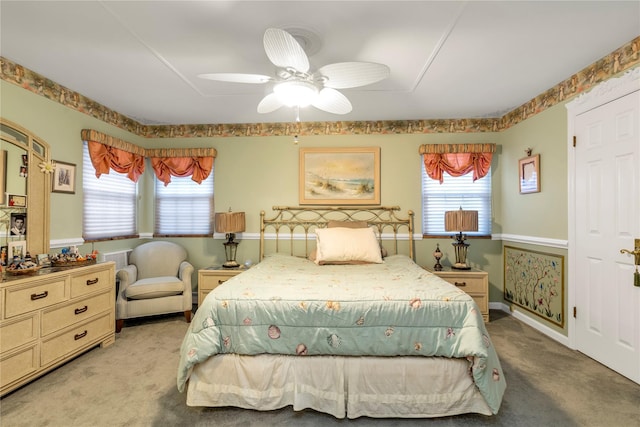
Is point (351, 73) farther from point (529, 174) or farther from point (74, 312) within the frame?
point (74, 312)

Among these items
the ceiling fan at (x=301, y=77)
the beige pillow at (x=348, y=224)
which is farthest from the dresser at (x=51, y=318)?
the beige pillow at (x=348, y=224)

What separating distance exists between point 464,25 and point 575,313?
281 centimetres

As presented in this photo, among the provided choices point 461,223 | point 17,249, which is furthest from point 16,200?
point 461,223

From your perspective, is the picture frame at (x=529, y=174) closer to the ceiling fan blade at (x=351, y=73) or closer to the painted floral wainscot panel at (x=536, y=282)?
the painted floral wainscot panel at (x=536, y=282)

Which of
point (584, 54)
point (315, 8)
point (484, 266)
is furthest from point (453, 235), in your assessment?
point (315, 8)

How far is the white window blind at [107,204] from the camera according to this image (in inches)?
138

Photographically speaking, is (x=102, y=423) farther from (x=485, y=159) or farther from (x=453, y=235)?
(x=485, y=159)

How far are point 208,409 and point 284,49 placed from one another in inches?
91.6

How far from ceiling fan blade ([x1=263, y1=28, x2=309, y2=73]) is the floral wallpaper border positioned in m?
2.39

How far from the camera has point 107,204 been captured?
3.82 meters

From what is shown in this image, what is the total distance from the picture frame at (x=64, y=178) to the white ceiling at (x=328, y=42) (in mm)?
818

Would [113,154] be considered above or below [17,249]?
above

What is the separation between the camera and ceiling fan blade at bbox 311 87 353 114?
237cm

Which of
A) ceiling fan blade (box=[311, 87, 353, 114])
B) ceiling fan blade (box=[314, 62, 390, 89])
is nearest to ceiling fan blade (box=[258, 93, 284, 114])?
ceiling fan blade (box=[311, 87, 353, 114])
